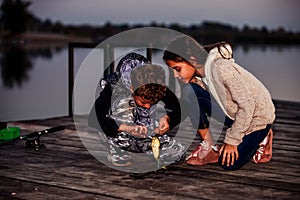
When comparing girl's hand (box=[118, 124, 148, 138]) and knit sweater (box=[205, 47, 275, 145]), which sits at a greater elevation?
knit sweater (box=[205, 47, 275, 145])

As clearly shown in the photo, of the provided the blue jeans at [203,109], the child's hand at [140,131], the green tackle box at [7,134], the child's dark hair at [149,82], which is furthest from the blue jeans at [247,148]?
the green tackle box at [7,134]

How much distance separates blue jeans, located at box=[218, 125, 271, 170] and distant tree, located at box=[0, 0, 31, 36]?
354 ft

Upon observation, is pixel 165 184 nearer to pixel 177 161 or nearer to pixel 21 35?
pixel 177 161

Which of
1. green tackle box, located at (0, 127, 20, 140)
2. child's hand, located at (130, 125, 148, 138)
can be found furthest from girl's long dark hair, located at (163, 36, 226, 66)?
green tackle box, located at (0, 127, 20, 140)

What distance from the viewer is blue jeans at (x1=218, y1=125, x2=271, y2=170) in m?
4.76

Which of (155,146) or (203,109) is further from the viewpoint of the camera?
(203,109)

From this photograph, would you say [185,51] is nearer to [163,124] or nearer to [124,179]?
[163,124]

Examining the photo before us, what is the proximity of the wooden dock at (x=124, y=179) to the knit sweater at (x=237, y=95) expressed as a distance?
0.38 m

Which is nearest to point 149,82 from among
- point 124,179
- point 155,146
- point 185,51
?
point 185,51

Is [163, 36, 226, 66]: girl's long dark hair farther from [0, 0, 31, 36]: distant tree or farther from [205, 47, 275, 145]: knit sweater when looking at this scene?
[0, 0, 31, 36]: distant tree

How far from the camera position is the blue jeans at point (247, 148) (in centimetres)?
476

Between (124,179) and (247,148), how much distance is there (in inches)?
42.9

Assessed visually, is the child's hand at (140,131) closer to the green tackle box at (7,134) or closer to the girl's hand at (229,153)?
the girl's hand at (229,153)

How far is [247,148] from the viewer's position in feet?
15.7
